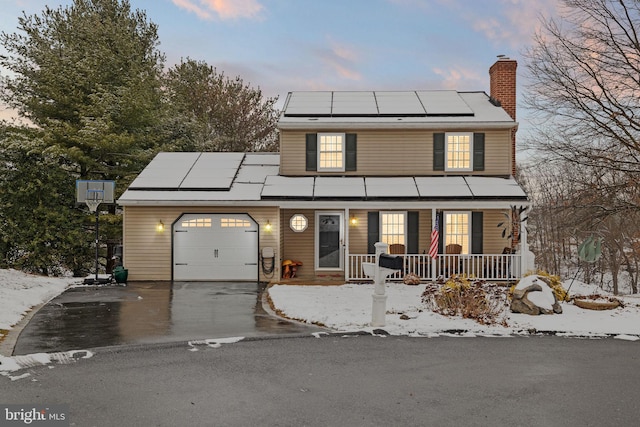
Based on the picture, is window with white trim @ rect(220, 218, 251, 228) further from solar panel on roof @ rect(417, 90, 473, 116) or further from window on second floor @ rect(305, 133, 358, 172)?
solar panel on roof @ rect(417, 90, 473, 116)

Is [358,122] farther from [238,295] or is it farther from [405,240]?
[238,295]

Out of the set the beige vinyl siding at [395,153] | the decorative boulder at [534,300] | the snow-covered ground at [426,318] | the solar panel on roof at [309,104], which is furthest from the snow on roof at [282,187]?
the decorative boulder at [534,300]

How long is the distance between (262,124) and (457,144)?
19.4 metres

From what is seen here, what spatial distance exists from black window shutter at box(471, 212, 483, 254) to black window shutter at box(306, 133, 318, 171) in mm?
5781

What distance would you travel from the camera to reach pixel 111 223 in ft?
73.3

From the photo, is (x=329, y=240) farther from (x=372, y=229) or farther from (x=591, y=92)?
(x=591, y=92)

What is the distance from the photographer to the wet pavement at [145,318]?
8.60 meters

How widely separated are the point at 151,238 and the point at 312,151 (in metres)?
6.31

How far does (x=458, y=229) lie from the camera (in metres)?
17.0

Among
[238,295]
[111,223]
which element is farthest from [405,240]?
[111,223]

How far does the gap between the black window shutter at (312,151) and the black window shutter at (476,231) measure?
5781 millimetres

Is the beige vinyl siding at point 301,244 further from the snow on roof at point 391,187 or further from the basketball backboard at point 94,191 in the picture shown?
the basketball backboard at point 94,191

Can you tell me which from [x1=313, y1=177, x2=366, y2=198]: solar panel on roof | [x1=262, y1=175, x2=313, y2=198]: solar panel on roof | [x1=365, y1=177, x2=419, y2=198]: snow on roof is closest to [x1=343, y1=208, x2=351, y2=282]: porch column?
[x1=313, y1=177, x2=366, y2=198]: solar panel on roof

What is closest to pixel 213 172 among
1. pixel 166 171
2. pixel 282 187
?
→ pixel 166 171
